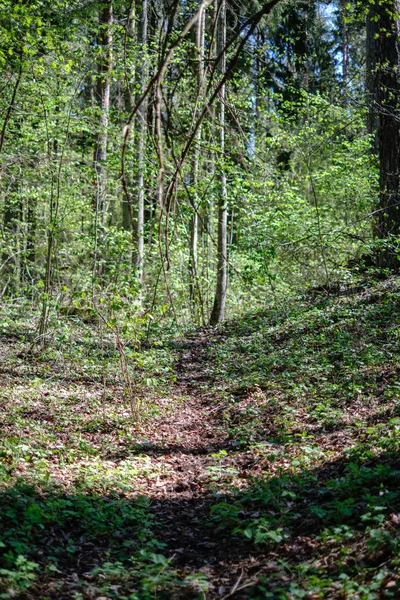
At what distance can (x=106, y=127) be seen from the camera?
11320mm

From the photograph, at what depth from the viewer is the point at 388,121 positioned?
10672 millimetres

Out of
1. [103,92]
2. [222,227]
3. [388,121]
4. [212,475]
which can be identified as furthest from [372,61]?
[212,475]

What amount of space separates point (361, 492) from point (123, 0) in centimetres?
967

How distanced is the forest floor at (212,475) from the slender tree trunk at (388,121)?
6.65 ft

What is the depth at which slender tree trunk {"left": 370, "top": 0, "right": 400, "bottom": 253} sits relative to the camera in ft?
33.9

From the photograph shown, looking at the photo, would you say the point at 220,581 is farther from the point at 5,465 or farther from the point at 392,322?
the point at 392,322

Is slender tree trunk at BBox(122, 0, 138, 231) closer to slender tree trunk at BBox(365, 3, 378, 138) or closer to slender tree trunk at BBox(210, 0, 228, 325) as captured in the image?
slender tree trunk at BBox(210, 0, 228, 325)

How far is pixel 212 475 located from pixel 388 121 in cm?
824

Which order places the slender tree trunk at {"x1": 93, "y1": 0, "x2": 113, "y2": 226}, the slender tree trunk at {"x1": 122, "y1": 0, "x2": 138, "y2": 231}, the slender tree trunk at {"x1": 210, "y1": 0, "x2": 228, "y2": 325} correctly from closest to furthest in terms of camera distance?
the slender tree trunk at {"x1": 122, "y1": 0, "x2": 138, "y2": 231}, the slender tree trunk at {"x1": 93, "y1": 0, "x2": 113, "y2": 226}, the slender tree trunk at {"x1": 210, "y1": 0, "x2": 228, "y2": 325}

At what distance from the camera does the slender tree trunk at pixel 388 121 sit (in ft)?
33.9

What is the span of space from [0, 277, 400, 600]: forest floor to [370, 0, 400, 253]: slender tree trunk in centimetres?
203

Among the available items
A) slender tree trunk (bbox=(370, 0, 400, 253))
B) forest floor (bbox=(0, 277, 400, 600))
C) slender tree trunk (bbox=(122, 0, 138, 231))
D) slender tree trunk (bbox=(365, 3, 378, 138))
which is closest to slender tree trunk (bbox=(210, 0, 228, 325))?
slender tree trunk (bbox=(122, 0, 138, 231))

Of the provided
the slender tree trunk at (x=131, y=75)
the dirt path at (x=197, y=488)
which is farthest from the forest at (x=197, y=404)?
the slender tree trunk at (x=131, y=75)

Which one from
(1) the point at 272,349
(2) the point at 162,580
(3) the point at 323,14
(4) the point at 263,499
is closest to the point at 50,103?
(1) the point at 272,349
